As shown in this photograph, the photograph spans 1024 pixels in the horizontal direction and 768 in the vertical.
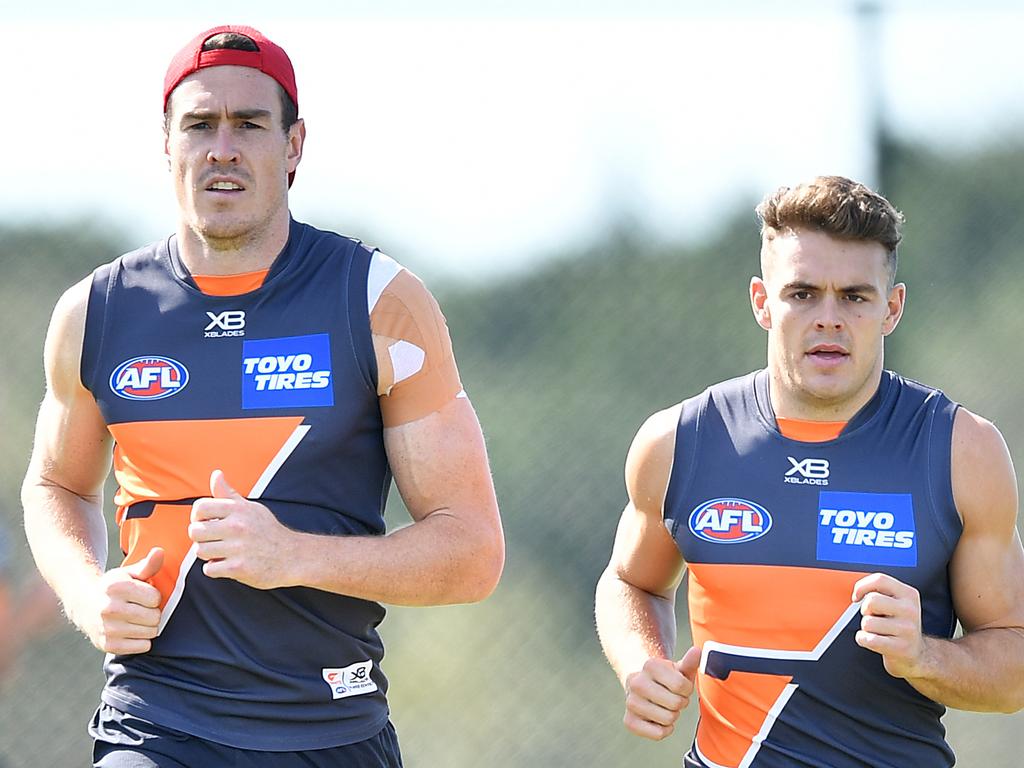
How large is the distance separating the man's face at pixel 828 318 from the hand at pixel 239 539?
3.78ft

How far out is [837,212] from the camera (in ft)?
10.7

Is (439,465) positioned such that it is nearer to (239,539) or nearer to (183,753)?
(239,539)

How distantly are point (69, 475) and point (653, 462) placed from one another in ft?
4.42

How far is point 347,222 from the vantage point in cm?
561

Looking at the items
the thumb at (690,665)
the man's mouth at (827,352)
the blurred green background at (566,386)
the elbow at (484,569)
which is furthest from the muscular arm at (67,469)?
the blurred green background at (566,386)

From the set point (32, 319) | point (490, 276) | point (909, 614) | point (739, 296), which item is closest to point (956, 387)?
point (739, 296)

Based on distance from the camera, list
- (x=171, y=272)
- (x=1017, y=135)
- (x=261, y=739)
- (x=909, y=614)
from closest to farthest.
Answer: (x=909, y=614), (x=261, y=739), (x=171, y=272), (x=1017, y=135)

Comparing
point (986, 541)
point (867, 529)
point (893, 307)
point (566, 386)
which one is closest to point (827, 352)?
point (893, 307)

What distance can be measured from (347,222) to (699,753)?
2.91 m

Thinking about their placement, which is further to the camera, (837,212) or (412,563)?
(837,212)

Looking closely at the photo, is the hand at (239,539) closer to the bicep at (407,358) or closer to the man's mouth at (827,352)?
the bicep at (407,358)

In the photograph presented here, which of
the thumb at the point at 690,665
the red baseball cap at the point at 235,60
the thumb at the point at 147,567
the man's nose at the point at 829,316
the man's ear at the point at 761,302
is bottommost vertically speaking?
the thumb at the point at 690,665

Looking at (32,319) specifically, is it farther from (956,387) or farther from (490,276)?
(956,387)

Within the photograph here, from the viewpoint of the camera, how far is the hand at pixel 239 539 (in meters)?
2.83
